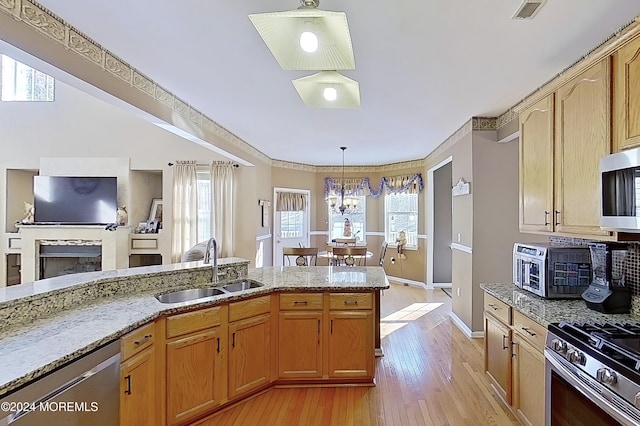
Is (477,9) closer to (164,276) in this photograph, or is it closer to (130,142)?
(164,276)

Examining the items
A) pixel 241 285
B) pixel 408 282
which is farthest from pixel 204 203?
pixel 408 282

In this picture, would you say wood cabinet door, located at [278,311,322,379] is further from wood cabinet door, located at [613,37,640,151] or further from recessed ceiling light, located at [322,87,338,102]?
wood cabinet door, located at [613,37,640,151]

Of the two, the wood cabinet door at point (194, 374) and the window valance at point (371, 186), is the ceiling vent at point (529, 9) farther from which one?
the window valance at point (371, 186)

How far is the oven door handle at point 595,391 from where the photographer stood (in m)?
1.39

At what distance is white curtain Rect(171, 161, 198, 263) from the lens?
674 centimetres

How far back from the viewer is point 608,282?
2.24 m

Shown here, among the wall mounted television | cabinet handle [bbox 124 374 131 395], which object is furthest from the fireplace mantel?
cabinet handle [bbox 124 374 131 395]

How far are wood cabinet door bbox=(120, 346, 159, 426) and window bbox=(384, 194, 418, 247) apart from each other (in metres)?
6.26

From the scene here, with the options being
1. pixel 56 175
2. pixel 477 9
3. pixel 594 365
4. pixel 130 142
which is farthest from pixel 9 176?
pixel 594 365

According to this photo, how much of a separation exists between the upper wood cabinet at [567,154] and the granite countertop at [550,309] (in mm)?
475

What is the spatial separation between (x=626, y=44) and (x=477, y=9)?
763 mm

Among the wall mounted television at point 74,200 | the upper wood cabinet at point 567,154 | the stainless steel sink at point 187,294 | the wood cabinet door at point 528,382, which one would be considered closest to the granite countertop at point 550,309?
the wood cabinet door at point 528,382

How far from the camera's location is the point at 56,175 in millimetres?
6797

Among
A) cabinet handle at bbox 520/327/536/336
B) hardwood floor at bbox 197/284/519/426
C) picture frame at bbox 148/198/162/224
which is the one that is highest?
picture frame at bbox 148/198/162/224
